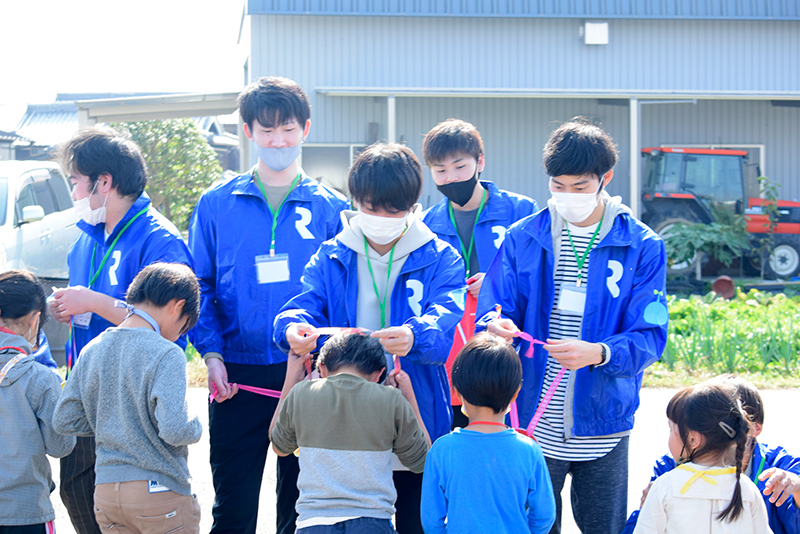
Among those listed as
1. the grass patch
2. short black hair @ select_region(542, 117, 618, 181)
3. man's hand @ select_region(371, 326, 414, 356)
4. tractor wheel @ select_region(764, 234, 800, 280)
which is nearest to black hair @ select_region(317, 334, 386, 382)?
man's hand @ select_region(371, 326, 414, 356)

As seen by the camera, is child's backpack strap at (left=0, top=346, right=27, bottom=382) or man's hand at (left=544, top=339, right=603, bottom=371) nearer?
man's hand at (left=544, top=339, right=603, bottom=371)

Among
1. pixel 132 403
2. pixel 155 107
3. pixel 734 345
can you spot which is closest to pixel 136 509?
pixel 132 403

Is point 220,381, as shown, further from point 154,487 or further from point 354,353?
point 354,353

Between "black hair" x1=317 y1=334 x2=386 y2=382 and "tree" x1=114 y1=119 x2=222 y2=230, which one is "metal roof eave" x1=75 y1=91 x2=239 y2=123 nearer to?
"tree" x1=114 y1=119 x2=222 y2=230

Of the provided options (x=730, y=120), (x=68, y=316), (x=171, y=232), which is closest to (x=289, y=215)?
(x=171, y=232)

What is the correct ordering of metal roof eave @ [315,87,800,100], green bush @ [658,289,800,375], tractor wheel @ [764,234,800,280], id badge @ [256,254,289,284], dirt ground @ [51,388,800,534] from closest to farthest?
id badge @ [256,254,289,284], dirt ground @ [51,388,800,534], green bush @ [658,289,800,375], metal roof eave @ [315,87,800,100], tractor wheel @ [764,234,800,280]

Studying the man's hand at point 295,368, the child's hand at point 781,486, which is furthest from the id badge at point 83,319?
the child's hand at point 781,486

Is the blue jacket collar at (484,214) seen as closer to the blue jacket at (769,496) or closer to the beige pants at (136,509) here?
the blue jacket at (769,496)

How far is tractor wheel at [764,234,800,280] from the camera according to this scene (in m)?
13.9

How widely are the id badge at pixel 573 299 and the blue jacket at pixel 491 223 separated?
30.9 inches

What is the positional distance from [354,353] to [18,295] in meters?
1.38

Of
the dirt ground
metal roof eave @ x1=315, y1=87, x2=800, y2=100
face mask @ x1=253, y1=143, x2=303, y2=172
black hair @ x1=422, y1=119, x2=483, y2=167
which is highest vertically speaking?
metal roof eave @ x1=315, y1=87, x2=800, y2=100

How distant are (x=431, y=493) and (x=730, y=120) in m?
16.4

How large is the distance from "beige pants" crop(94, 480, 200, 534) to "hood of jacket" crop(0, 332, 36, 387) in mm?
525
